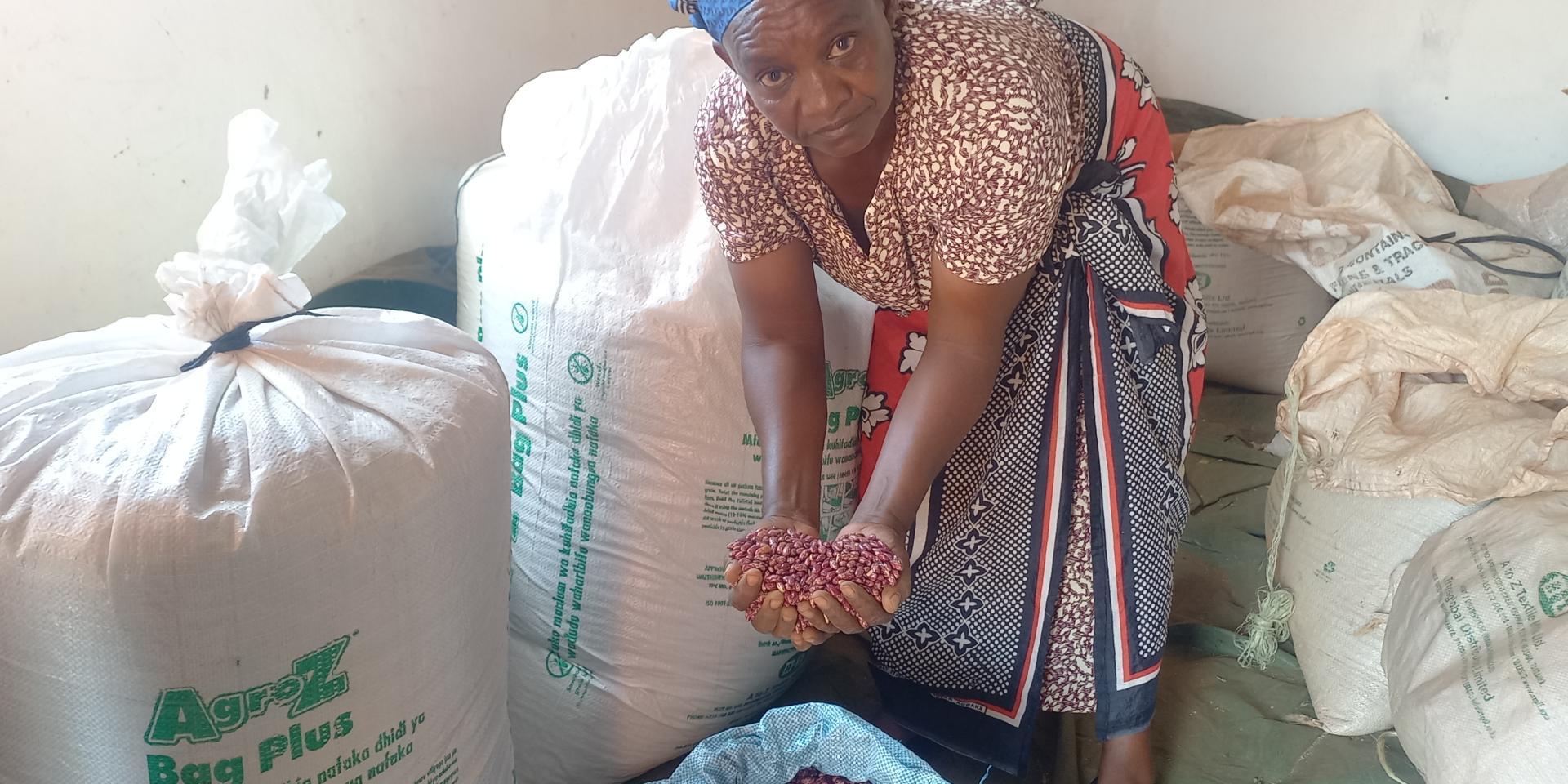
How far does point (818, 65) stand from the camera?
0.81 m

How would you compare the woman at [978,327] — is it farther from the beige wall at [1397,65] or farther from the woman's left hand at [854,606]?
the beige wall at [1397,65]

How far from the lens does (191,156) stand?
1.25m

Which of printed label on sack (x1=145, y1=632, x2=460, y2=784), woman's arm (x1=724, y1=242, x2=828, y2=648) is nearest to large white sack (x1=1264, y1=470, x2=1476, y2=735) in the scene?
woman's arm (x1=724, y1=242, x2=828, y2=648)

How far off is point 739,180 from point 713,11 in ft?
0.64

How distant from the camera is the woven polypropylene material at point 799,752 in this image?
44.3 inches

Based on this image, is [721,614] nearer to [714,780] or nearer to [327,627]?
[714,780]

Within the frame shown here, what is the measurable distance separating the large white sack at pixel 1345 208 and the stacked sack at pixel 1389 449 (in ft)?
0.81

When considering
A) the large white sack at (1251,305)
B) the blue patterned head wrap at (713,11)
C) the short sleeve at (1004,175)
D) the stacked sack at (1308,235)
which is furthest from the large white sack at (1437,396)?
the blue patterned head wrap at (713,11)

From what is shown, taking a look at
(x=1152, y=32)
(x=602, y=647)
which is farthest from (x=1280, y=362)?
(x=602, y=647)

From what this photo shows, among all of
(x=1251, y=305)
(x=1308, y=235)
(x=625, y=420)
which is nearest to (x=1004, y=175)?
(x=625, y=420)

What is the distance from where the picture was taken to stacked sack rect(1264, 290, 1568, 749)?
1.15 metres

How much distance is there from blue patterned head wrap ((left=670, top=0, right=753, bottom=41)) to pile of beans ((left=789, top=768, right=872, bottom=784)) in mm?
717

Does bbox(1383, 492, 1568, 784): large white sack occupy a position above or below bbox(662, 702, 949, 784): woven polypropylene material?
above

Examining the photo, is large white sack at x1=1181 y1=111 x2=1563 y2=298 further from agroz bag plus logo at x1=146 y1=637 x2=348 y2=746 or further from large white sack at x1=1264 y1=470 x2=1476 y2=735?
agroz bag plus logo at x1=146 y1=637 x2=348 y2=746
